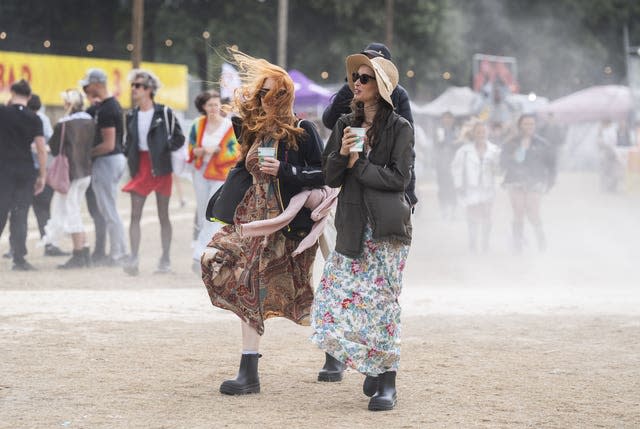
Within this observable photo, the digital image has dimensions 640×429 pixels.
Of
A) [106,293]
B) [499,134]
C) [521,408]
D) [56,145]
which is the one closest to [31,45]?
[499,134]

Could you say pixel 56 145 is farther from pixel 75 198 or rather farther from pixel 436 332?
pixel 436 332

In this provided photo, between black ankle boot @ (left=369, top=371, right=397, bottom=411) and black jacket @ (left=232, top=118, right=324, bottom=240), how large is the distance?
34.1 inches

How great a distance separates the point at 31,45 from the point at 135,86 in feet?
58.9

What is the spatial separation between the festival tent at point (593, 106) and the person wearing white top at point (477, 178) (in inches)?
952

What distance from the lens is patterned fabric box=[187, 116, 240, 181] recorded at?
1120 centimetres

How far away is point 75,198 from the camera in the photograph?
12.7 meters

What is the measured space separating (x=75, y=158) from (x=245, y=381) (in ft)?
22.3

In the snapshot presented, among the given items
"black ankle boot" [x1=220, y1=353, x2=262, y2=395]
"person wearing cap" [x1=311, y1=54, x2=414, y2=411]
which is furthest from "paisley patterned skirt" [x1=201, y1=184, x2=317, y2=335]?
"person wearing cap" [x1=311, y1=54, x2=414, y2=411]

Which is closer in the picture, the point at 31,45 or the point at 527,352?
the point at 527,352

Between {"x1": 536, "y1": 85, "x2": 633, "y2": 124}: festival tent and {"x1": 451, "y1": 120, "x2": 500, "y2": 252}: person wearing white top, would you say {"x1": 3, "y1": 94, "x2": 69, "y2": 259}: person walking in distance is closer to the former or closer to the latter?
{"x1": 451, "y1": 120, "x2": 500, "y2": 252}: person wearing white top

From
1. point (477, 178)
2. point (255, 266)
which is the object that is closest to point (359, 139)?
point (255, 266)

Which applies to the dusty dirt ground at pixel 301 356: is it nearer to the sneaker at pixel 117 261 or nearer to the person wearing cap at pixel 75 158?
the sneaker at pixel 117 261

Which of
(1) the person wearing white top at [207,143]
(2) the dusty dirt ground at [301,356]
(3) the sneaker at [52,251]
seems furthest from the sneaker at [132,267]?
(3) the sneaker at [52,251]

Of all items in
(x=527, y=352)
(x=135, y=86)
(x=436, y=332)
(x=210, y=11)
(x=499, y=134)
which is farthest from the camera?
(x=210, y=11)
